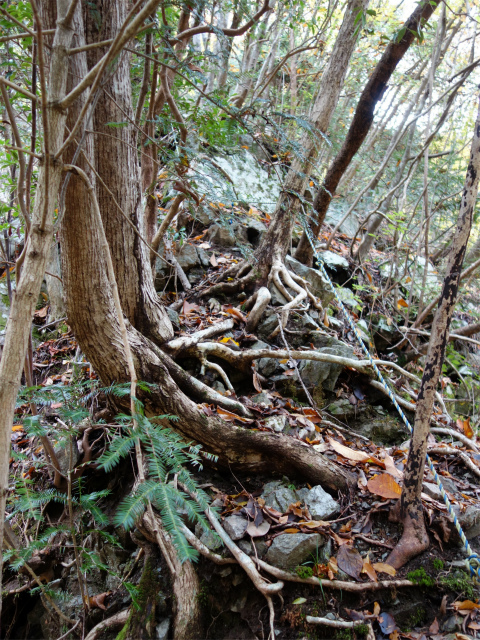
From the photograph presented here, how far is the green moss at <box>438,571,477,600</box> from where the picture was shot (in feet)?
6.39

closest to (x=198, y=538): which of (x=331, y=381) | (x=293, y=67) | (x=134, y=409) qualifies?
(x=134, y=409)

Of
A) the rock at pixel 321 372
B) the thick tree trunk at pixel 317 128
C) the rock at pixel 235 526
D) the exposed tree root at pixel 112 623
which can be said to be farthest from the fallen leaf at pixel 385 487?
the thick tree trunk at pixel 317 128

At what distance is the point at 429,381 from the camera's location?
196cm

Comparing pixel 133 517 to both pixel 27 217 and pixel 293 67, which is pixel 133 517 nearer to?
pixel 27 217

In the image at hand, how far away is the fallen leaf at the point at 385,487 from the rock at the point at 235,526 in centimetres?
83

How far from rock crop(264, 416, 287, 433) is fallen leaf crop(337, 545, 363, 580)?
2.91 feet

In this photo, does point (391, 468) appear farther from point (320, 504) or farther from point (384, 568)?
point (384, 568)

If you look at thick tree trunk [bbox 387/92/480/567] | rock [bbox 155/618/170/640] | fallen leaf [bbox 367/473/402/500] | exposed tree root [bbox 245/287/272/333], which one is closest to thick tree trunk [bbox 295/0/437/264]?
exposed tree root [bbox 245/287/272/333]

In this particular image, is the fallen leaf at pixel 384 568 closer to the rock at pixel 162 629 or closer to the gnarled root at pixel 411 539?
the gnarled root at pixel 411 539

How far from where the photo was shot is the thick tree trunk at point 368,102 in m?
3.77

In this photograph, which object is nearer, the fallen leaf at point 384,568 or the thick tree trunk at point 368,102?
the fallen leaf at point 384,568

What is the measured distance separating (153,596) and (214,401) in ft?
4.08

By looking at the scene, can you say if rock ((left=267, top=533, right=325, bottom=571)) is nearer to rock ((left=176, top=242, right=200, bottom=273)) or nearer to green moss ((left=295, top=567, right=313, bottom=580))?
green moss ((left=295, top=567, right=313, bottom=580))

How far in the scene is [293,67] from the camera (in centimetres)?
710
